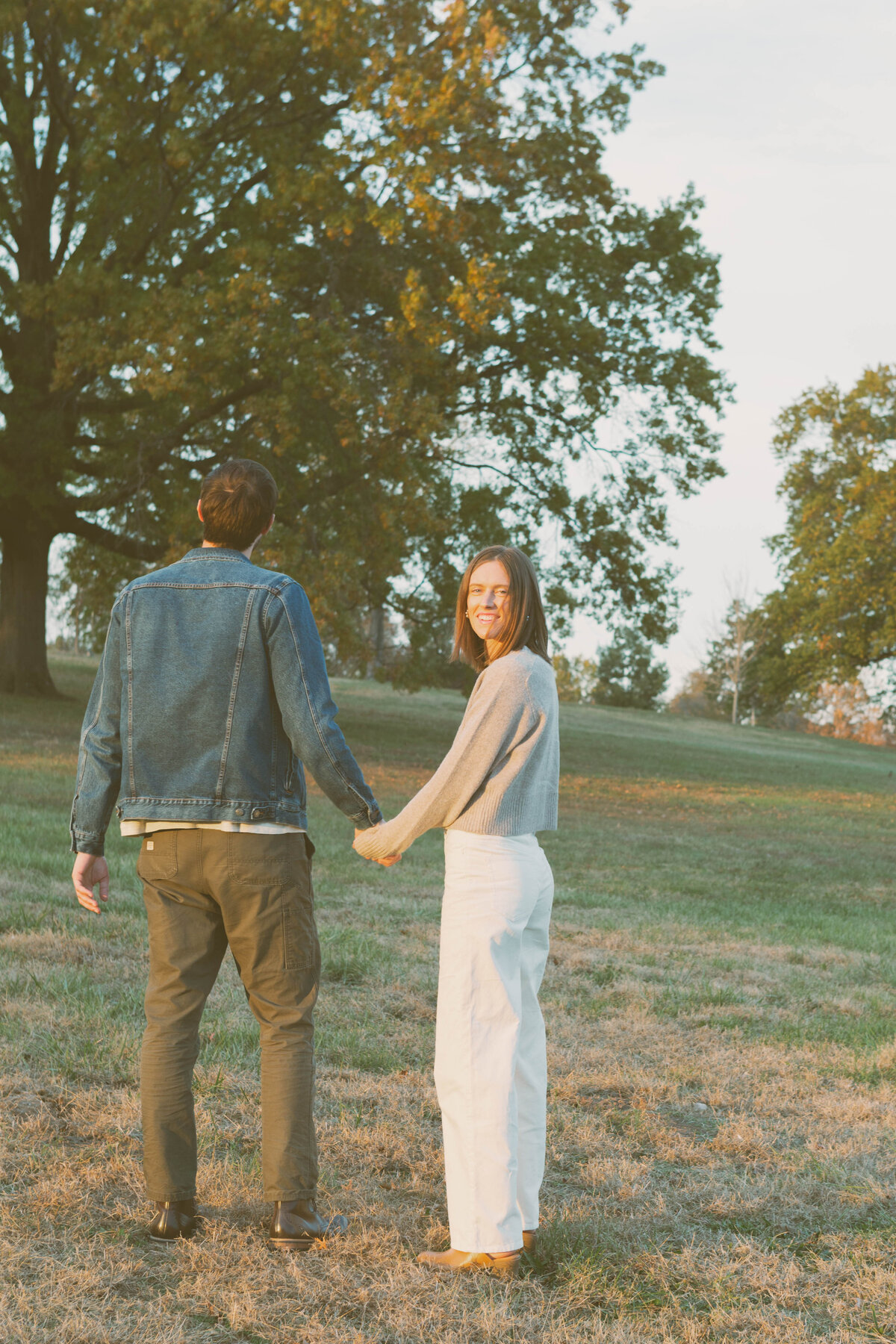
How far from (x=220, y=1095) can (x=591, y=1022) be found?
Answer: 213cm

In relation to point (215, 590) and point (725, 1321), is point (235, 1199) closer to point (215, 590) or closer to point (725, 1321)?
point (725, 1321)

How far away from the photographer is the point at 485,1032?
3.10 m

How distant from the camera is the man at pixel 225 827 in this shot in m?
3.23

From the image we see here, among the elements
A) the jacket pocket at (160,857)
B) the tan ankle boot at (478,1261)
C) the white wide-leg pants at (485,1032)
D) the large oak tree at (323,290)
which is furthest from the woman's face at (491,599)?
the large oak tree at (323,290)

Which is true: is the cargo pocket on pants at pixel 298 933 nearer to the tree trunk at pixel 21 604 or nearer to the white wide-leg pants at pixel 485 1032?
the white wide-leg pants at pixel 485 1032

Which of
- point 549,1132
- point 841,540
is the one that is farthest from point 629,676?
point 549,1132

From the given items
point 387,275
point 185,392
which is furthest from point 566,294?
point 185,392

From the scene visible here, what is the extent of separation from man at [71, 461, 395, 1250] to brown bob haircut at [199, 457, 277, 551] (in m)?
0.04

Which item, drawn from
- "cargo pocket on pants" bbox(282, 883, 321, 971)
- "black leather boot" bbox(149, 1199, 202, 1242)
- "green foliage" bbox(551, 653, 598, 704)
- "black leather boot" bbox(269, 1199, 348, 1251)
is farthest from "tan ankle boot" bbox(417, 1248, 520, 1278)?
"green foliage" bbox(551, 653, 598, 704)

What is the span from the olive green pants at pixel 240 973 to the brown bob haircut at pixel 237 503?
2.93ft

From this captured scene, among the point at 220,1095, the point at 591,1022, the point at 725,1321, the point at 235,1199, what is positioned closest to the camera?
the point at 725,1321

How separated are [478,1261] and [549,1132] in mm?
1190

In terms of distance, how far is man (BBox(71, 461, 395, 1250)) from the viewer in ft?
10.6

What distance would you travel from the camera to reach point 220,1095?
444 centimetres
